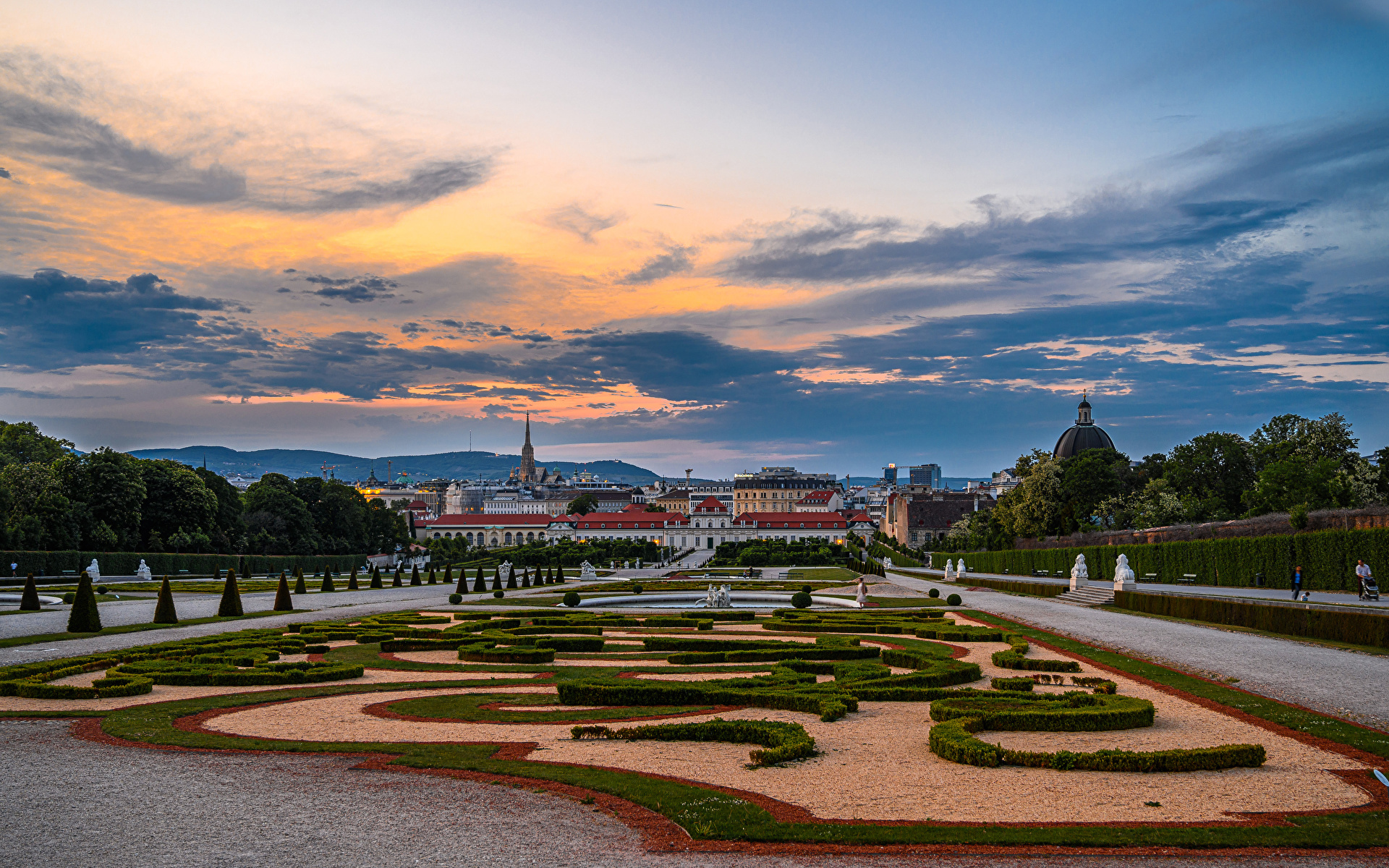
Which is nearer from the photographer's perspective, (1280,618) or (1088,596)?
(1280,618)

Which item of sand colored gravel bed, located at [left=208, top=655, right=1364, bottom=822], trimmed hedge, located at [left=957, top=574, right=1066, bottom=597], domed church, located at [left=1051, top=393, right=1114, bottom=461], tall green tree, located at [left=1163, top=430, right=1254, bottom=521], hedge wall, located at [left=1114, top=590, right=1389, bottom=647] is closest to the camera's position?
sand colored gravel bed, located at [left=208, top=655, right=1364, bottom=822]

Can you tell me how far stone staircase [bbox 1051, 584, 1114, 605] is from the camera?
27.7 meters

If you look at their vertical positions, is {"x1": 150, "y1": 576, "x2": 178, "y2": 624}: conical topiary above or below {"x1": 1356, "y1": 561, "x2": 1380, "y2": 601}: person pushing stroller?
below

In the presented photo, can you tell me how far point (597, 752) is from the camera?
27.4 ft

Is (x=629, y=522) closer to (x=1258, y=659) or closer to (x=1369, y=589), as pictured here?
(x=1369, y=589)

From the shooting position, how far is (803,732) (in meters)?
8.63

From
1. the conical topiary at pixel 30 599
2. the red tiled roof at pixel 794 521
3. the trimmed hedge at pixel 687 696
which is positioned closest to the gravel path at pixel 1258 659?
the trimmed hedge at pixel 687 696

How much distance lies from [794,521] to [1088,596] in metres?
90.4

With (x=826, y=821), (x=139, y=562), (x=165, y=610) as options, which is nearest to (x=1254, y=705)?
(x=826, y=821)

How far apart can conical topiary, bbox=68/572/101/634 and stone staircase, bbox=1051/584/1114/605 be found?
82.6 ft

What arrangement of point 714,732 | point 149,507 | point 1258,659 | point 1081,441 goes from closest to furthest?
1. point 714,732
2. point 1258,659
3. point 149,507
4. point 1081,441

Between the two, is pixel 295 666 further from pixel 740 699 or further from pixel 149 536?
pixel 149 536

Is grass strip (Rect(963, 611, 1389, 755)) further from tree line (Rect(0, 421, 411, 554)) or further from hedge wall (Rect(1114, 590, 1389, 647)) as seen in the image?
tree line (Rect(0, 421, 411, 554))

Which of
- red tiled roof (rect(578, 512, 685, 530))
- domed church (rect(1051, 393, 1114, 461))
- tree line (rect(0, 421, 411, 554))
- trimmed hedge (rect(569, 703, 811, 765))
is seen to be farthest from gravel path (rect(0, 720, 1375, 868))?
red tiled roof (rect(578, 512, 685, 530))
